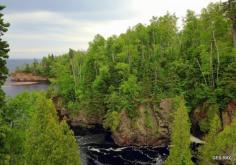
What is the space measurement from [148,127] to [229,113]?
47.8 feet

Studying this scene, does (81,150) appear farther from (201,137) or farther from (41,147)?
(41,147)

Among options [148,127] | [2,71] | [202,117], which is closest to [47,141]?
[2,71]

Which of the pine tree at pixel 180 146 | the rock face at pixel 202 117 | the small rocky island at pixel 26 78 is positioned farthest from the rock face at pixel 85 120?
the small rocky island at pixel 26 78

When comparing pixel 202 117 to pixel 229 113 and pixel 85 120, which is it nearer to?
pixel 229 113

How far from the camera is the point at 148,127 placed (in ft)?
215

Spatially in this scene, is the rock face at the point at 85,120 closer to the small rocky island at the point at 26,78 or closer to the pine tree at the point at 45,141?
the pine tree at the point at 45,141

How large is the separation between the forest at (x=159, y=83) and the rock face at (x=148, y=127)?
0.59 ft

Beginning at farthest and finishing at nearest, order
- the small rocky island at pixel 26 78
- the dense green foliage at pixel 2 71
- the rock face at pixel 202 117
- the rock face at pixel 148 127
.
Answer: the small rocky island at pixel 26 78, the rock face at pixel 148 127, the rock face at pixel 202 117, the dense green foliage at pixel 2 71

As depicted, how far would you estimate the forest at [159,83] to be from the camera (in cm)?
5978

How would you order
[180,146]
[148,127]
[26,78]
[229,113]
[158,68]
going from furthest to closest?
[26,78] < [158,68] < [148,127] < [229,113] < [180,146]

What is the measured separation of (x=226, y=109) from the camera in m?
60.2

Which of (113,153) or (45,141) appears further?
(113,153)

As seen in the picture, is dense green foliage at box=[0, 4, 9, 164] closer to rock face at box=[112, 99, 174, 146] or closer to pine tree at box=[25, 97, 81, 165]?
pine tree at box=[25, 97, 81, 165]

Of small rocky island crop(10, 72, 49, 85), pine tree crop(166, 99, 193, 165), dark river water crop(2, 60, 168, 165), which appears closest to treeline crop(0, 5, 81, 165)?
pine tree crop(166, 99, 193, 165)
